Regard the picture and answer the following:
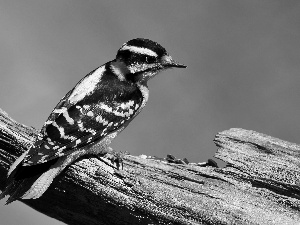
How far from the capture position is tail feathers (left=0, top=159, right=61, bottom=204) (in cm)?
743

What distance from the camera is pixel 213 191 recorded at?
8.22m

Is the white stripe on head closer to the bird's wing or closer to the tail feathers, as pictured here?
the bird's wing

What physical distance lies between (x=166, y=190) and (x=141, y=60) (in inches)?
67.4

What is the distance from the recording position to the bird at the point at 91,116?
24.7 feet

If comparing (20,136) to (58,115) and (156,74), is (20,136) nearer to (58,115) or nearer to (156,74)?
(58,115)

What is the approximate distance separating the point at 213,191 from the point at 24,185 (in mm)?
2172

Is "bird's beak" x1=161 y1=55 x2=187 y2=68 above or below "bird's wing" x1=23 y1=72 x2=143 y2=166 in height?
above

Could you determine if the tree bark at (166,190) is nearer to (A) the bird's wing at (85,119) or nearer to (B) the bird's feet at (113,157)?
(B) the bird's feet at (113,157)

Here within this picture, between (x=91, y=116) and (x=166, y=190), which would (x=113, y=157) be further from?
(x=166, y=190)

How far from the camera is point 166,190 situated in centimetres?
812

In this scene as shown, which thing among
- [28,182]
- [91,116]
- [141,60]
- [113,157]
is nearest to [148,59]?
[141,60]

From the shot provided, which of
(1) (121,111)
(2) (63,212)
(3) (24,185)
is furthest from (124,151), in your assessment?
(3) (24,185)

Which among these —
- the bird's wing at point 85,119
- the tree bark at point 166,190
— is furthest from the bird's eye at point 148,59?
the tree bark at point 166,190

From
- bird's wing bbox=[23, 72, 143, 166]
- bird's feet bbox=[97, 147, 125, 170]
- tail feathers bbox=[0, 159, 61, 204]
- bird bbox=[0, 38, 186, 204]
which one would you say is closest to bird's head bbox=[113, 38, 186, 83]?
bird bbox=[0, 38, 186, 204]
